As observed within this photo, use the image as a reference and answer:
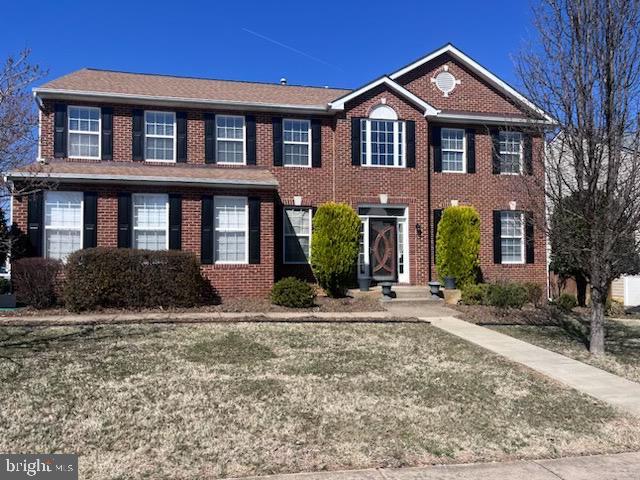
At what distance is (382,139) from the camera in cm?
1684

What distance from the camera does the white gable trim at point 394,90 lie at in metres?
16.3

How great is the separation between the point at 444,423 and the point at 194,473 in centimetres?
262

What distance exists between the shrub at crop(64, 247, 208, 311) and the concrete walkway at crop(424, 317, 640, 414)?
5.86 m

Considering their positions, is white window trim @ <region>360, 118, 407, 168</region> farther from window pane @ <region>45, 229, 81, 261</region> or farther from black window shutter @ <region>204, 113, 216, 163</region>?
window pane @ <region>45, 229, 81, 261</region>

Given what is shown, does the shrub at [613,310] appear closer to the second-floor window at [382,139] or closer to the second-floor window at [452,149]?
the second-floor window at [452,149]

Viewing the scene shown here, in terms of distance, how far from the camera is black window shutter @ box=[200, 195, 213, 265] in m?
14.4

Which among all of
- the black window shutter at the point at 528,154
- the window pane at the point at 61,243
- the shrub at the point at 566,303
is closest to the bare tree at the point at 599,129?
the black window shutter at the point at 528,154

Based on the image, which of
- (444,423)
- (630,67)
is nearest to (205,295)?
(444,423)

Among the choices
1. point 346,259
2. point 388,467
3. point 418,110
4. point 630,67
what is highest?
point 418,110

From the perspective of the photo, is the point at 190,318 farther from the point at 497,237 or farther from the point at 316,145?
the point at 497,237

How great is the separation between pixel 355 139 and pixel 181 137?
16.5 ft

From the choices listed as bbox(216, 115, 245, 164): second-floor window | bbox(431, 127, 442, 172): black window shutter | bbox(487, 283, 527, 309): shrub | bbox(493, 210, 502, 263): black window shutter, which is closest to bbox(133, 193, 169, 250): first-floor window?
bbox(216, 115, 245, 164): second-floor window

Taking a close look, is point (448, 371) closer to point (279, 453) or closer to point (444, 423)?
point (444, 423)

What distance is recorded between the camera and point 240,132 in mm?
16312
